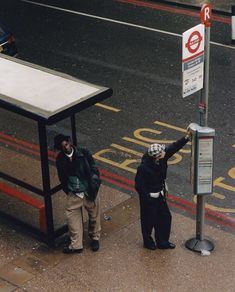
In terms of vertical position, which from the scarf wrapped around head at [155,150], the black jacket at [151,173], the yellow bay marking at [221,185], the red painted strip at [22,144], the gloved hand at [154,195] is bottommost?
the yellow bay marking at [221,185]

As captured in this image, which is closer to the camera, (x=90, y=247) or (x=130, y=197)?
(x=90, y=247)

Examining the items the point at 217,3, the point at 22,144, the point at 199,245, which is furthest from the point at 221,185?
the point at 217,3

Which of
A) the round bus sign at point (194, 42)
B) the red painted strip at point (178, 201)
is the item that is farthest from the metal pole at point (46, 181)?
the round bus sign at point (194, 42)

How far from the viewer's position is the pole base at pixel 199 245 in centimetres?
1055

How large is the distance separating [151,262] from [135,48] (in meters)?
8.43

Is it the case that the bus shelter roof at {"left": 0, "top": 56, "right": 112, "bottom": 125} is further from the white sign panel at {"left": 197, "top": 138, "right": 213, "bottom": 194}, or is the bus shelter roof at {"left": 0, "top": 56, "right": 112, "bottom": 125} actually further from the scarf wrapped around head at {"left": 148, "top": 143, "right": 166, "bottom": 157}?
the white sign panel at {"left": 197, "top": 138, "right": 213, "bottom": 194}

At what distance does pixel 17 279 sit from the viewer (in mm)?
10117

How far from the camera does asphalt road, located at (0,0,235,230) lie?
13.3 metres

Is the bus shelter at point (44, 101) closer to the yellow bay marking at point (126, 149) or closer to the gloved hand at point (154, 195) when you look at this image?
the gloved hand at point (154, 195)

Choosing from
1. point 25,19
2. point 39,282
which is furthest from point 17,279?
point 25,19

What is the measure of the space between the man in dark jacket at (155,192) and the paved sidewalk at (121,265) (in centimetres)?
22

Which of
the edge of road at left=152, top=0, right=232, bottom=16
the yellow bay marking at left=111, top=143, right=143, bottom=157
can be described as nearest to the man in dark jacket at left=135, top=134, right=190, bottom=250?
the yellow bay marking at left=111, top=143, right=143, bottom=157

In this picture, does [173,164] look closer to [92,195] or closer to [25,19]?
[92,195]

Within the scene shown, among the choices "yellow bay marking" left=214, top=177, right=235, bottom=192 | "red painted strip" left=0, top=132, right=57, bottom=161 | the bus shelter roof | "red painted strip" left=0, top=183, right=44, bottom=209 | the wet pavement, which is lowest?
"yellow bay marking" left=214, top=177, right=235, bottom=192
